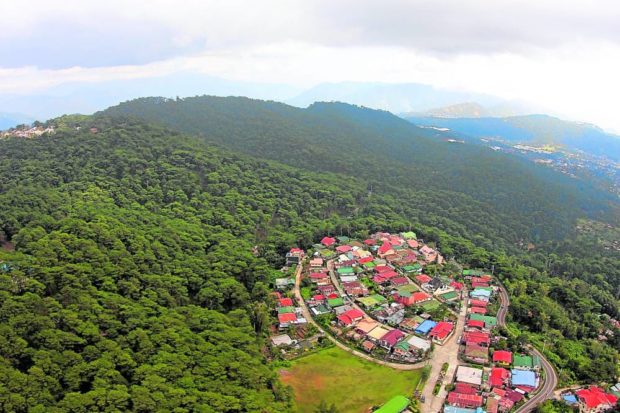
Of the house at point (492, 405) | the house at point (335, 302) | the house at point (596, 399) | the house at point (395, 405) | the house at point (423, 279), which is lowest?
the house at point (596, 399)

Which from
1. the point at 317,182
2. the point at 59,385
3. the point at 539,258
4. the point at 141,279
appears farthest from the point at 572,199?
the point at 59,385

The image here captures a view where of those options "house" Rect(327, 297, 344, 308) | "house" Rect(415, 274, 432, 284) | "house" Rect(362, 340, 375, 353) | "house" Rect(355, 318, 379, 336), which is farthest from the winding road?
"house" Rect(415, 274, 432, 284)

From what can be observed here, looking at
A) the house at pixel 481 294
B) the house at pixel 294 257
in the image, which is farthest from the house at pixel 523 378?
the house at pixel 294 257

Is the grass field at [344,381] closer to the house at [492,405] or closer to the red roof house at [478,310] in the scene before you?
the house at [492,405]

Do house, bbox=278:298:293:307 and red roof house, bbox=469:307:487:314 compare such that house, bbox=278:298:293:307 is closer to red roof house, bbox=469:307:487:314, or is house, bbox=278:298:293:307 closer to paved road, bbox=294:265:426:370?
paved road, bbox=294:265:426:370

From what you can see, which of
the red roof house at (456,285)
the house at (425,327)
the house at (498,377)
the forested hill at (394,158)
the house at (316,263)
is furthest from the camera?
the forested hill at (394,158)

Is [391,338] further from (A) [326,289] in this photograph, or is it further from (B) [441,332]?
(A) [326,289]
